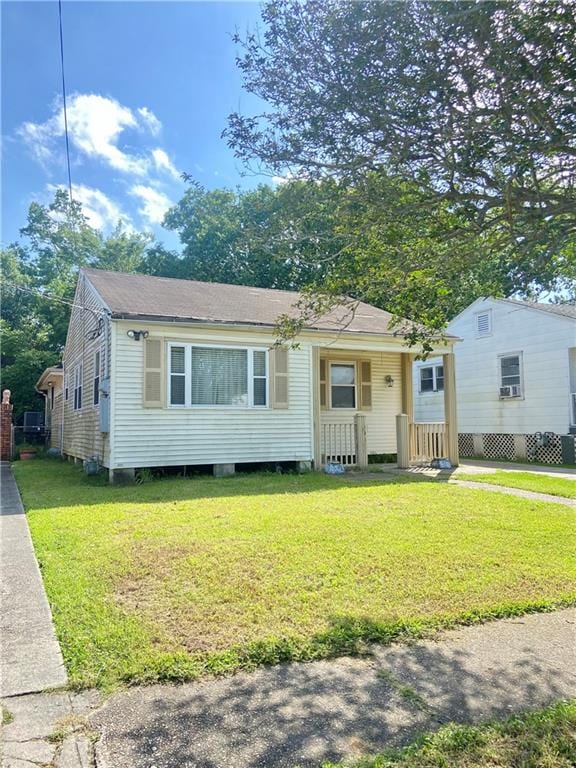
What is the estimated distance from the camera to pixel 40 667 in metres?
2.81

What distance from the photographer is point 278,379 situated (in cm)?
1147

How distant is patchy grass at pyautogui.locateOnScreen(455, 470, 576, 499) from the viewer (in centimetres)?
883

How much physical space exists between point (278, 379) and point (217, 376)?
4.53 ft

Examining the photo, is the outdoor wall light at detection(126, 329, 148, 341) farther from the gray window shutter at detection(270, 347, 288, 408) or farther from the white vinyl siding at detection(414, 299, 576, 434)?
the white vinyl siding at detection(414, 299, 576, 434)

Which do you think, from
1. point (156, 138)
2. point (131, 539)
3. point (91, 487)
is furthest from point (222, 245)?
point (131, 539)

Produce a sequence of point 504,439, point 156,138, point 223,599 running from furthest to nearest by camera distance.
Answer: point 504,439 → point 156,138 → point 223,599

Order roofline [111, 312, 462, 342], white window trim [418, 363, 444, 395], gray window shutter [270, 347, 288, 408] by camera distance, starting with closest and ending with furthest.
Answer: roofline [111, 312, 462, 342], gray window shutter [270, 347, 288, 408], white window trim [418, 363, 444, 395]

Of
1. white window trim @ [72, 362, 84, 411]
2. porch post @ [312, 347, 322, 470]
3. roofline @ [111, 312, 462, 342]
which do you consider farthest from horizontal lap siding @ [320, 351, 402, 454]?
white window trim @ [72, 362, 84, 411]

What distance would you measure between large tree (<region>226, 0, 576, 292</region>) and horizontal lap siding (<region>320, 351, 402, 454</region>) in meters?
9.85

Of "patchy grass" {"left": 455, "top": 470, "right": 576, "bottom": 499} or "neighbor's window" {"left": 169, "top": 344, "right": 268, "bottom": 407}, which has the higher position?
"neighbor's window" {"left": 169, "top": 344, "right": 268, "bottom": 407}

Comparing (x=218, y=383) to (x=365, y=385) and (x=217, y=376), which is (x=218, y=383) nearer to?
(x=217, y=376)

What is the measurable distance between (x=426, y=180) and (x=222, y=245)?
26944 mm

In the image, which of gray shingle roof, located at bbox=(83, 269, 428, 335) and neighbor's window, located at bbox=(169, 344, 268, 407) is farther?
gray shingle roof, located at bbox=(83, 269, 428, 335)

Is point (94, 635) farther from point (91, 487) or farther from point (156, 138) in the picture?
point (156, 138)
